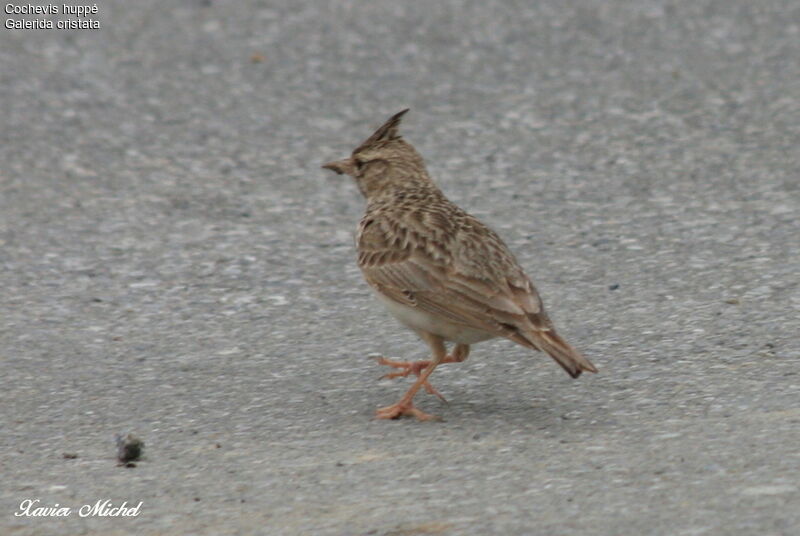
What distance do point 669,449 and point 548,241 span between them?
334cm

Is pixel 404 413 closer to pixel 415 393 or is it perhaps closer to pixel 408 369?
pixel 415 393

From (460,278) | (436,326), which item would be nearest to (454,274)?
(460,278)

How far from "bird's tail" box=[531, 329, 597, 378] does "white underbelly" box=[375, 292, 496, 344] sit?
0.26 m

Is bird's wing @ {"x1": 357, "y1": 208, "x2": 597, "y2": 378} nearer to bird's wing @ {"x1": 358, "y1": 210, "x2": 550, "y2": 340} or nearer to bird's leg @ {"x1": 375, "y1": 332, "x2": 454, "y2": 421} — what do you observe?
bird's wing @ {"x1": 358, "y1": 210, "x2": 550, "y2": 340}

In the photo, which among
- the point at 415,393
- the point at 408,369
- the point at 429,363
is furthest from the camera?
the point at 408,369

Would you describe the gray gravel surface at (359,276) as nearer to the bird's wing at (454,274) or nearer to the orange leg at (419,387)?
the orange leg at (419,387)

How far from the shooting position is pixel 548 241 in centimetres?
895

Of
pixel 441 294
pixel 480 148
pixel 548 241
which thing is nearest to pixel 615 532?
pixel 441 294

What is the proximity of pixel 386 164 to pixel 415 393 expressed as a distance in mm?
1493

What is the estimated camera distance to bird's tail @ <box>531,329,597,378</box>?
5.75 m

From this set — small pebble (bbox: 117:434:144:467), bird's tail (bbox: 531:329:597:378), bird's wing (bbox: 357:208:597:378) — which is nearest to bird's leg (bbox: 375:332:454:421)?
bird's wing (bbox: 357:208:597:378)

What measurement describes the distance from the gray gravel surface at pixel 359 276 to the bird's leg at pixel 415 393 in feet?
0.31

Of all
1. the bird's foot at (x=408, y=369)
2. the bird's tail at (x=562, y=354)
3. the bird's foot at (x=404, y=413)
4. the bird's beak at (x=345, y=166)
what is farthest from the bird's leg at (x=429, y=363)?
the bird's beak at (x=345, y=166)

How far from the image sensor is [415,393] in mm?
6371
